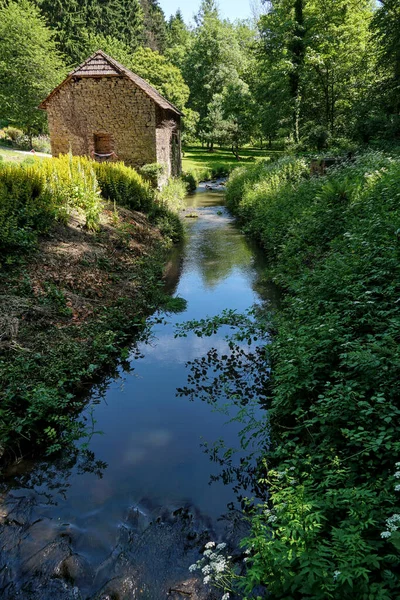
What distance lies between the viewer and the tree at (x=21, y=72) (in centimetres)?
3038

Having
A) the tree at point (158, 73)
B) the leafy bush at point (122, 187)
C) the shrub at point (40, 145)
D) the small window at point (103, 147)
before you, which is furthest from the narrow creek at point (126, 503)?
the tree at point (158, 73)

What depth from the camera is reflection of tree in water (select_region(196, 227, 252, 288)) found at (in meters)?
11.9

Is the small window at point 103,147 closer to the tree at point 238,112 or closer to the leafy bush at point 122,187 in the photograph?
the leafy bush at point 122,187

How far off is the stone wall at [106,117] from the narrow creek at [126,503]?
1571 centimetres

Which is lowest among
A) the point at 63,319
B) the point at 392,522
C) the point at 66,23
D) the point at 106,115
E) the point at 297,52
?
the point at 63,319

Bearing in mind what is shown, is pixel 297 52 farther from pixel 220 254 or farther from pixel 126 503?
pixel 126 503

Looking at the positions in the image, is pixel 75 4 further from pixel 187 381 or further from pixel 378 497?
pixel 378 497

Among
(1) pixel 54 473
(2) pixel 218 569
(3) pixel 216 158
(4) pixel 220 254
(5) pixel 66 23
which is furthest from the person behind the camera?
(3) pixel 216 158

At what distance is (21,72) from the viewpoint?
1212 inches

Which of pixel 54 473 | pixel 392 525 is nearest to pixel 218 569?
pixel 392 525

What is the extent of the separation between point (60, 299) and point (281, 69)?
24.9 meters

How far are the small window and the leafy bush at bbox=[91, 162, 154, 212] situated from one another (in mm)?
5602

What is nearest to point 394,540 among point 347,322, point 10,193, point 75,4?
point 347,322

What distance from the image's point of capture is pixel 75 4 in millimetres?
43594
